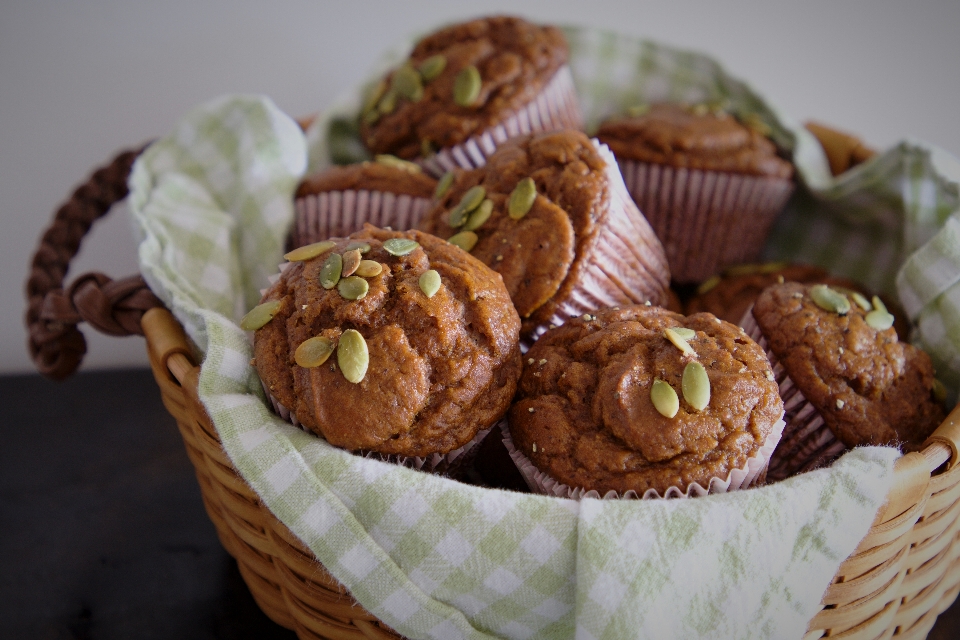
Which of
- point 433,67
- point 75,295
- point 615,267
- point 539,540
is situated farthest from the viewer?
point 433,67

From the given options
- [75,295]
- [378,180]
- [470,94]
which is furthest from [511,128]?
[75,295]

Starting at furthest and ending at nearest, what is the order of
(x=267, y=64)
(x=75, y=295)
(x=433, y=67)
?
(x=267, y=64)
(x=433, y=67)
(x=75, y=295)

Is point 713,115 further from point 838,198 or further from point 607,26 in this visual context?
point 607,26

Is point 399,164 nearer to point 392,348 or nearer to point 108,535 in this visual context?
point 392,348

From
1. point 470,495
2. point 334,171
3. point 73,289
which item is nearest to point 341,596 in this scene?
point 470,495

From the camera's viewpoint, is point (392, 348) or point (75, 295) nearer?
point (392, 348)

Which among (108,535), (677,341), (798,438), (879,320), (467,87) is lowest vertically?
(108,535)

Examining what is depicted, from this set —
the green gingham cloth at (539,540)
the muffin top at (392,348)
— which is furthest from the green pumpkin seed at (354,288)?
the green gingham cloth at (539,540)
